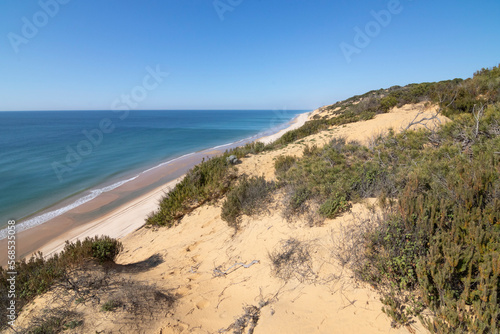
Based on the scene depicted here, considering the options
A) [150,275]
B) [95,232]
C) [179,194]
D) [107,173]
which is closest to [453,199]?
[150,275]

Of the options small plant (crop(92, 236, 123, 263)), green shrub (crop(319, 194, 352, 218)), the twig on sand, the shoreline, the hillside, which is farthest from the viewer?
the shoreline

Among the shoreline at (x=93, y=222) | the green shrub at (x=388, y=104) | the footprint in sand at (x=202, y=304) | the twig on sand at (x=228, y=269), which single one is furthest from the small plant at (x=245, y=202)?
the green shrub at (x=388, y=104)

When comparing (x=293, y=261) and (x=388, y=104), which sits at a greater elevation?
(x=388, y=104)

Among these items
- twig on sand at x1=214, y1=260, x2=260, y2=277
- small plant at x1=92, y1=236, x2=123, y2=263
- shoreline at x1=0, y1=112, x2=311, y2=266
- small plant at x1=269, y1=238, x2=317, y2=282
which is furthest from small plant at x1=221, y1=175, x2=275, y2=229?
shoreline at x1=0, y1=112, x2=311, y2=266

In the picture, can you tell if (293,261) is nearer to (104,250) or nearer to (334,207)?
(334,207)

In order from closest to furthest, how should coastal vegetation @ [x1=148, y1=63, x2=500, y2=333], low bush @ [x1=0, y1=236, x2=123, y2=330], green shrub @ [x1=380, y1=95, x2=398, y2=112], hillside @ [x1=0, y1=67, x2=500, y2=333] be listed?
1. coastal vegetation @ [x1=148, y1=63, x2=500, y2=333]
2. hillside @ [x1=0, y1=67, x2=500, y2=333]
3. low bush @ [x1=0, y1=236, x2=123, y2=330]
4. green shrub @ [x1=380, y1=95, x2=398, y2=112]

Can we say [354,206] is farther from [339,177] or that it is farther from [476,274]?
[476,274]

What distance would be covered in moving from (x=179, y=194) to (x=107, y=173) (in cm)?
1238

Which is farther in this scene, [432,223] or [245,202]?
[245,202]

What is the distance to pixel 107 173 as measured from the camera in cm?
1717

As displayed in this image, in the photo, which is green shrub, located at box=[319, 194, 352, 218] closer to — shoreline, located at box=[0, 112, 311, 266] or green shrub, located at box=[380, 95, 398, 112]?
Answer: shoreline, located at box=[0, 112, 311, 266]

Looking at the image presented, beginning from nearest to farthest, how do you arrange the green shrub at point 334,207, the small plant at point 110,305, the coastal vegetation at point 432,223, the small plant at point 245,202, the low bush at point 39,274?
the coastal vegetation at point 432,223
the small plant at point 110,305
the low bush at point 39,274
the green shrub at point 334,207
the small plant at point 245,202

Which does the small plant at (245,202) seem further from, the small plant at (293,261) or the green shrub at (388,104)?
the green shrub at (388,104)

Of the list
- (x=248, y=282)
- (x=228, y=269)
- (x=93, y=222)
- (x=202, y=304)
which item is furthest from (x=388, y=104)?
(x=93, y=222)
